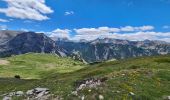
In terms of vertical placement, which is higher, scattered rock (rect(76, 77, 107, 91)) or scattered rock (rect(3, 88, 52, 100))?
scattered rock (rect(76, 77, 107, 91))

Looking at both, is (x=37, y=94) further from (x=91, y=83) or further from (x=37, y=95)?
(x=91, y=83)

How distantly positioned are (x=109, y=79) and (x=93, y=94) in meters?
5.78

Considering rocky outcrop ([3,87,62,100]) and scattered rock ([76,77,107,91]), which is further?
scattered rock ([76,77,107,91])

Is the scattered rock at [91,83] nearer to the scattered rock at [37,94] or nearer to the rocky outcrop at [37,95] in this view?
the rocky outcrop at [37,95]

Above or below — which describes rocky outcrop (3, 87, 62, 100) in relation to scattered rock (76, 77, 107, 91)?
below

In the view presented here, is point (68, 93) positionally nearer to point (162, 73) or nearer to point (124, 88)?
point (124, 88)

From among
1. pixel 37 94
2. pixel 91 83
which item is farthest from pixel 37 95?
pixel 91 83

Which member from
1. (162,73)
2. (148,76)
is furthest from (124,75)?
(162,73)

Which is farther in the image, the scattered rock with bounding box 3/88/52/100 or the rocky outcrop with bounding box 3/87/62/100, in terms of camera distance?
the scattered rock with bounding box 3/88/52/100

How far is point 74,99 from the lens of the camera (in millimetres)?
31672

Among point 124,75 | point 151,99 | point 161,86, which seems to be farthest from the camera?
point 124,75

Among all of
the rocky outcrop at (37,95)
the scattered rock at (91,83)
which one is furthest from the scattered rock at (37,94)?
the scattered rock at (91,83)

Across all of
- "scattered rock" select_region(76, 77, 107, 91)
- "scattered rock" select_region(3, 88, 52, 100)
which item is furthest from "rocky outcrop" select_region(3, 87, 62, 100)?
"scattered rock" select_region(76, 77, 107, 91)

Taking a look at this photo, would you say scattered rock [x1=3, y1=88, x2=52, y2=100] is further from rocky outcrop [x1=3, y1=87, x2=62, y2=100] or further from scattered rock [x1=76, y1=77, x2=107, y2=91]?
scattered rock [x1=76, y1=77, x2=107, y2=91]
